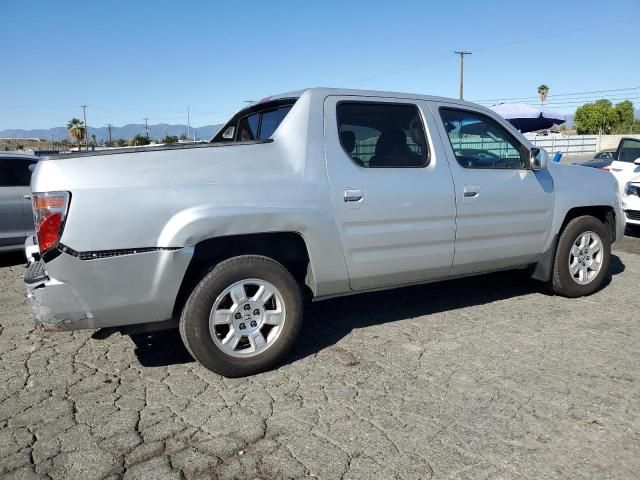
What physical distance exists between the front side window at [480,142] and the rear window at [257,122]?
1305 millimetres

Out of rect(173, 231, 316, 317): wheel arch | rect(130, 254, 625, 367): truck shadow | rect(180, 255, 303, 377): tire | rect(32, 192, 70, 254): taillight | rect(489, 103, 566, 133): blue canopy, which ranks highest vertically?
rect(489, 103, 566, 133): blue canopy

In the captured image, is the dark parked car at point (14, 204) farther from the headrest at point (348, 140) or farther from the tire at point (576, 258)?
the tire at point (576, 258)

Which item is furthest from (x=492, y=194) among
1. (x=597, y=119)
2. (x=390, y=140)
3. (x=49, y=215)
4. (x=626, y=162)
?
(x=597, y=119)

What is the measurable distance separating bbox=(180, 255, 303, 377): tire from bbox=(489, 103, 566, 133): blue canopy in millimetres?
13221

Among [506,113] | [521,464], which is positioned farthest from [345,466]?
[506,113]

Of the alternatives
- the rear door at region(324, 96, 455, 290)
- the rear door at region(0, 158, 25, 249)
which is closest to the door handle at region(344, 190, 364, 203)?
the rear door at region(324, 96, 455, 290)

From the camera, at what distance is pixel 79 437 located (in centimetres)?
279

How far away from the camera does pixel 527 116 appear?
15242 mm

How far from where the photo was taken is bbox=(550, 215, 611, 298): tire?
4887 mm

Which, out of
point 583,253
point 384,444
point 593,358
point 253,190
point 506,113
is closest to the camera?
point 384,444

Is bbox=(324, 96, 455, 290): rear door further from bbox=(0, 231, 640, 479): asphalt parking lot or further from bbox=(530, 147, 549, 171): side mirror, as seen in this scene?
bbox=(530, 147, 549, 171): side mirror

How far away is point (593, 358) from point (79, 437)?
10.8 ft

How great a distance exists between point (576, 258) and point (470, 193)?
1.57 metres

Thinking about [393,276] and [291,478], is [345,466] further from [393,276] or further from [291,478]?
[393,276]
